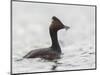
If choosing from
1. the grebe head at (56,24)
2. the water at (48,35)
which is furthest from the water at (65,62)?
the grebe head at (56,24)

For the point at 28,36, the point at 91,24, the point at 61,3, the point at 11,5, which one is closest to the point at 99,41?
the point at 91,24

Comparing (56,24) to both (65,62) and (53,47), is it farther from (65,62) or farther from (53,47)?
(65,62)

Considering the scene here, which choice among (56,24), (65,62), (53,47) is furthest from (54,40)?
(65,62)

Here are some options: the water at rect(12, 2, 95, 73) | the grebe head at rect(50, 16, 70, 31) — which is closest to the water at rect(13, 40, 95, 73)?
the water at rect(12, 2, 95, 73)

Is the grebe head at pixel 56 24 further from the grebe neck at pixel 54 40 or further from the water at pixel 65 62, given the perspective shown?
the water at pixel 65 62

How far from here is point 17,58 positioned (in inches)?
98.7

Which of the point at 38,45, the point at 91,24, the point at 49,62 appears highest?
the point at 91,24

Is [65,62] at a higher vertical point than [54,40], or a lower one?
lower

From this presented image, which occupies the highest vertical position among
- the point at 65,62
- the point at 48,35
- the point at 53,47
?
the point at 48,35

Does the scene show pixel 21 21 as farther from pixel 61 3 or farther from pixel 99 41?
pixel 99 41

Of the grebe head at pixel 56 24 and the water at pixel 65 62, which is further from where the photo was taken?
the grebe head at pixel 56 24

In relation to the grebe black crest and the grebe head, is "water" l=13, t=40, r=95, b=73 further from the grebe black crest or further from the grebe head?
the grebe head

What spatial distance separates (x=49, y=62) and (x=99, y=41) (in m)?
0.71

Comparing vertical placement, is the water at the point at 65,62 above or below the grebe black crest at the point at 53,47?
below
